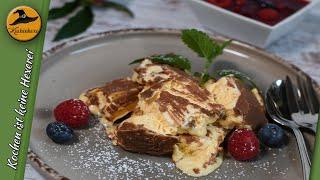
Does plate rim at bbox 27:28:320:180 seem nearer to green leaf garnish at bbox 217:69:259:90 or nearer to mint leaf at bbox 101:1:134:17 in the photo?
green leaf garnish at bbox 217:69:259:90

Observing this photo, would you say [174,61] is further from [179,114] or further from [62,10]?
[62,10]

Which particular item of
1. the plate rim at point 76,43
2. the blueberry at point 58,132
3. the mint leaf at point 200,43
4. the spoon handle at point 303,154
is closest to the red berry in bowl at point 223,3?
the plate rim at point 76,43

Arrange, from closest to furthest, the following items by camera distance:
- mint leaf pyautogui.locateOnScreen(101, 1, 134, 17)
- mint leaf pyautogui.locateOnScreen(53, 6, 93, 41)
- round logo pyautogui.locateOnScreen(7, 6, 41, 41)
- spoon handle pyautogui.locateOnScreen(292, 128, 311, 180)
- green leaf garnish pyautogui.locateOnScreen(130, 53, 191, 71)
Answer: round logo pyautogui.locateOnScreen(7, 6, 41, 41)
spoon handle pyautogui.locateOnScreen(292, 128, 311, 180)
green leaf garnish pyautogui.locateOnScreen(130, 53, 191, 71)
mint leaf pyautogui.locateOnScreen(53, 6, 93, 41)
mint leaf pyautogui.locateOnScreen(101, 1, 134, 17)

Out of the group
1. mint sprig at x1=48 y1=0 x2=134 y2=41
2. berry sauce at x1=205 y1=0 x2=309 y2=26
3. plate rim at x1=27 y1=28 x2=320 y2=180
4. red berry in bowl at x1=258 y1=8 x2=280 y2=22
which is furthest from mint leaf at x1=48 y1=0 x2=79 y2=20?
red berry in bowl at x1=258 y1=8 x2=280 y2=22

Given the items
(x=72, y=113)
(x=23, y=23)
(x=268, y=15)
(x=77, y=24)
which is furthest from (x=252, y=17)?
(x=23, y=23)

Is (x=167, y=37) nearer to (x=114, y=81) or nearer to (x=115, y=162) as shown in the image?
(x=114, y=81)

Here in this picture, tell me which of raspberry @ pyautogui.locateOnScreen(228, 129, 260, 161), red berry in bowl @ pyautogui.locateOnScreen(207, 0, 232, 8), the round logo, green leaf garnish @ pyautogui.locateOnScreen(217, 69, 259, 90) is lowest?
raspberry @ pyautogui.locateOnScreen(228, 129, 260, 161)

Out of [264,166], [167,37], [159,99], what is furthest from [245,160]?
[167,37]
